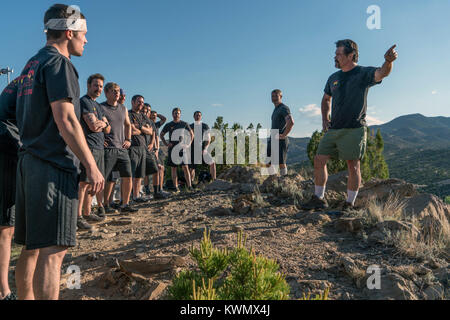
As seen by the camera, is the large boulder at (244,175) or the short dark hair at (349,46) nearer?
the short dark hair at (349,46)

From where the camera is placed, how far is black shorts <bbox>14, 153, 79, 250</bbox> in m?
1.52

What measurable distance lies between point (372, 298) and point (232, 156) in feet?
32.4

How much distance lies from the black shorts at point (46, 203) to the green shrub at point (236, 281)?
0.71 meters

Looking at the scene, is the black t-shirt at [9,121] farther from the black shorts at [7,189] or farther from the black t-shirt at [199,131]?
the black t-shirt at [199,131]

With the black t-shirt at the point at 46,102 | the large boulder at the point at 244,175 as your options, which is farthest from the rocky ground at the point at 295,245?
the large boulder at the point at 244,175

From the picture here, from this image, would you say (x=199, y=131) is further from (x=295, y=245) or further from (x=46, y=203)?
(x=46, y=203)

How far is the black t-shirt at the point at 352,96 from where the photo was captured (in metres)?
3.91

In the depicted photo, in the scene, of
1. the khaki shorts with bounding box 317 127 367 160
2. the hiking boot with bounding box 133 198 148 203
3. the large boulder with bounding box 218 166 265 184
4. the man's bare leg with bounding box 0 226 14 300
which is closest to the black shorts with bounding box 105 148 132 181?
the hiking boot with bounding box 133 198 148 203

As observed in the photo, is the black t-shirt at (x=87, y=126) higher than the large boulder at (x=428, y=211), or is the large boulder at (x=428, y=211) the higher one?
the black t-shirt at (x=87, y=126)

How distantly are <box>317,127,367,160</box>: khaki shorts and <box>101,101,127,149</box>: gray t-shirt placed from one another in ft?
11.0

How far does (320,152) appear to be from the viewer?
4.21 metres

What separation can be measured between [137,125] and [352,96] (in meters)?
3.97

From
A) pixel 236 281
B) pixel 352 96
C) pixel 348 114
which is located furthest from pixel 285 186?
pixel 236 281
